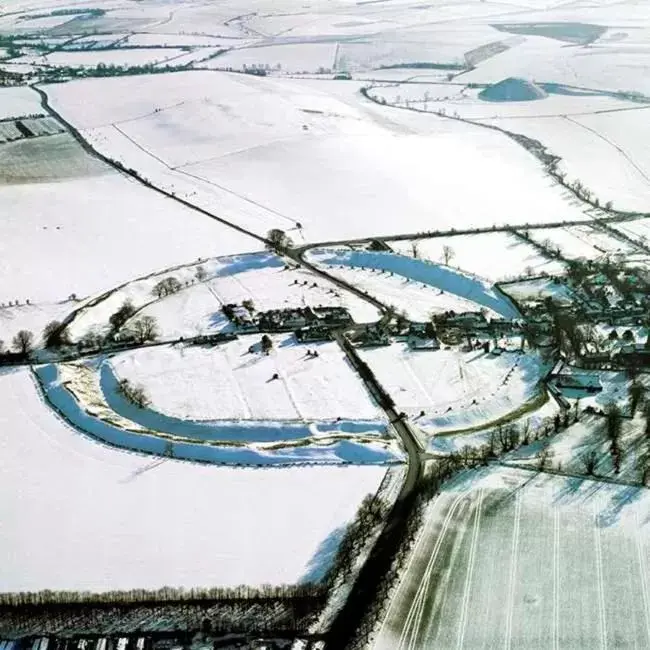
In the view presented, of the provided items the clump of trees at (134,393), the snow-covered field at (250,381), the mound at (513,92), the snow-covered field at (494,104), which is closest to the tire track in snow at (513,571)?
the snow-covered field at (250,381)

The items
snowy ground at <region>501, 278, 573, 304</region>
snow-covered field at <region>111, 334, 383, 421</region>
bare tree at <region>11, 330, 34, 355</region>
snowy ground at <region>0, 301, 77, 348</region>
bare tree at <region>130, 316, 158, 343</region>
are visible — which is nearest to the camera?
snow-covered field at <region>111, 334, 383, 421</region>

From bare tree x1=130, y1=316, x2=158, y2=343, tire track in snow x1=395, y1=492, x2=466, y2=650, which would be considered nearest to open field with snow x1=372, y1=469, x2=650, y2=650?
tire track in snow x1=395, y1=492, x2=466, y2=650

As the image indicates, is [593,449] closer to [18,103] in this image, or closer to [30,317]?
[30,317]

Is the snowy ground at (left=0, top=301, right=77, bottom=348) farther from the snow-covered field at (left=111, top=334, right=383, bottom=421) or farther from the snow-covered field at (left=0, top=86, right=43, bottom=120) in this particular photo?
the snow-covered field at (left=0, top=86, right=43, bottom=120)

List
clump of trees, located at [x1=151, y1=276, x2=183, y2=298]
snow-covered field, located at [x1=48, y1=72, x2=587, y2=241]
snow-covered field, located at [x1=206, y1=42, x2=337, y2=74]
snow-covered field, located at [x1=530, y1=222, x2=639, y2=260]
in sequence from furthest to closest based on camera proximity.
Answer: snow-covered field, located at [x1=206, y1=42, x2=337, y2=74] < snow-covered field, located at [x1=48, y1=72, x2=587, y2=241] < snow-covered field, located at [x1=530, y1=222, x2=639, y2=260] < clump of trees, located at [x1=151, y1=276, x2=183, y2=298]

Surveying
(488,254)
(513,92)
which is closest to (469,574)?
(488,254)

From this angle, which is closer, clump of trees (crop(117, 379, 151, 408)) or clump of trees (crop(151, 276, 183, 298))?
clump of trees (crop(117, 379, 151, 408))

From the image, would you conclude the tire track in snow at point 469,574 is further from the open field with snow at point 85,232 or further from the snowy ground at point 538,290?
the open field with snow at point 85,232
